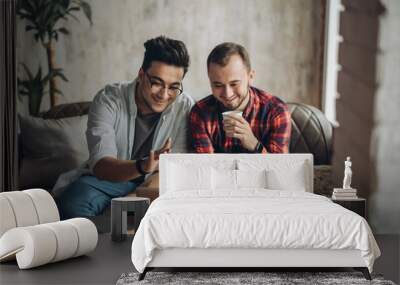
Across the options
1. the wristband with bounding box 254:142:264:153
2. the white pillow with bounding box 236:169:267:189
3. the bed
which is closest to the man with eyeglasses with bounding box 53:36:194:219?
the wristband with bounding box 254:142:264:153

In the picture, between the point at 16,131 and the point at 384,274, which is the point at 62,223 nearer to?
the point at 16,131

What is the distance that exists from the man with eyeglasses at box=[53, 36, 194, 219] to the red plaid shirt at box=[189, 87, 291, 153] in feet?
0.53

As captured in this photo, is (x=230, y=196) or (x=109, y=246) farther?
(x=109, y=246)

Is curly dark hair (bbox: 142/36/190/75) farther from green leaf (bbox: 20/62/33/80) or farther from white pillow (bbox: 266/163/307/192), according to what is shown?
white pillow (bbox: 266/163/307/192)

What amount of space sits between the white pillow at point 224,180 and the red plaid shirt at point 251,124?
87cm

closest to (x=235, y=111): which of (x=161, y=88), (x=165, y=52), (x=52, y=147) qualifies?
(x=161, y=88)

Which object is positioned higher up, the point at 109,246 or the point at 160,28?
the point at 160,28

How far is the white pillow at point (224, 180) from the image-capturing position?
7.02 meters

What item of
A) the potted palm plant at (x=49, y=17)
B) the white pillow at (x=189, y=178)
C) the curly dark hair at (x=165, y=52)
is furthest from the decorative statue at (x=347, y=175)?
the potted palm plant at (x=49, y=17)

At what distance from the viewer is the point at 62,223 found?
19.5 ft

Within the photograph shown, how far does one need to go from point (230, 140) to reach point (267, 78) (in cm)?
85

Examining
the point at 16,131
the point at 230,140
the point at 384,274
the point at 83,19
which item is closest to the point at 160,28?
the point at 83,19

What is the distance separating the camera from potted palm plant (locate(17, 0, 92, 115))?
7941 mm

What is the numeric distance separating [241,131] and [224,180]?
3.57 feet
